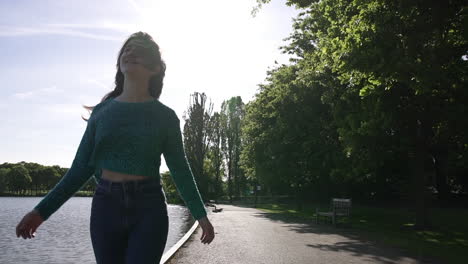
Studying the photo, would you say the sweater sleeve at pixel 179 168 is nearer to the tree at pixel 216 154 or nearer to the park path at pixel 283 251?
the park path at pixel 283 251

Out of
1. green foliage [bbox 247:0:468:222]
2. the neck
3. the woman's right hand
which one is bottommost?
the woman's right hand

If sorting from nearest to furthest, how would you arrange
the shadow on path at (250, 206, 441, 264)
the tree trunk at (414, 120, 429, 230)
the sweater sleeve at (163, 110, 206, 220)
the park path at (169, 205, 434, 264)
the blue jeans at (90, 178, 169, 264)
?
the blue jeans at (90, 178, 169, 264)
the sweater sleeve at (163, 110, 206, 220)
the park path at (169, 205, 434, 264)
the shadow on path at (250, 206, 441, 264)
the tree trunk at (414, 120, 429, 230)

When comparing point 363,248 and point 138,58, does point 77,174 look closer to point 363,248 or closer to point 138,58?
point 138,58

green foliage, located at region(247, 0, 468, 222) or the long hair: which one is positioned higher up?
green foliage, located at region(247, 0, 468, 222)

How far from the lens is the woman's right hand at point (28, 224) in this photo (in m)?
2.39

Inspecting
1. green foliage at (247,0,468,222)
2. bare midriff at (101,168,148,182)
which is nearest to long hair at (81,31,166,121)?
bare midriff at (101,168,148,182)

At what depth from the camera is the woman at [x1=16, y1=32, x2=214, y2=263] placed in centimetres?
236

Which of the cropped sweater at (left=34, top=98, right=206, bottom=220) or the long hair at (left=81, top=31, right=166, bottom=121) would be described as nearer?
the cropped sweater at (left=34, top=98, right=206, bottom=220)

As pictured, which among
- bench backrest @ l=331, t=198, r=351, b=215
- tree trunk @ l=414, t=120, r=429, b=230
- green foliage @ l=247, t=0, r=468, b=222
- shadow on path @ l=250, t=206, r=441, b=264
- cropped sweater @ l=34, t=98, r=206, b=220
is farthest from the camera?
bench backrest @ l=331, t=198, r=351, b=215

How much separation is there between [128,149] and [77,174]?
0.35 meters

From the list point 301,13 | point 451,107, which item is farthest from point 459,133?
point 301,13

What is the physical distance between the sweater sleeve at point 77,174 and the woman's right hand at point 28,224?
0.07 meters

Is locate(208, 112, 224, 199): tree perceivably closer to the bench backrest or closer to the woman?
the bench backrest

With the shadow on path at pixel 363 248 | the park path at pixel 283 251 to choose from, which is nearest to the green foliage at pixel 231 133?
the shadow on path at pixel 363 248
